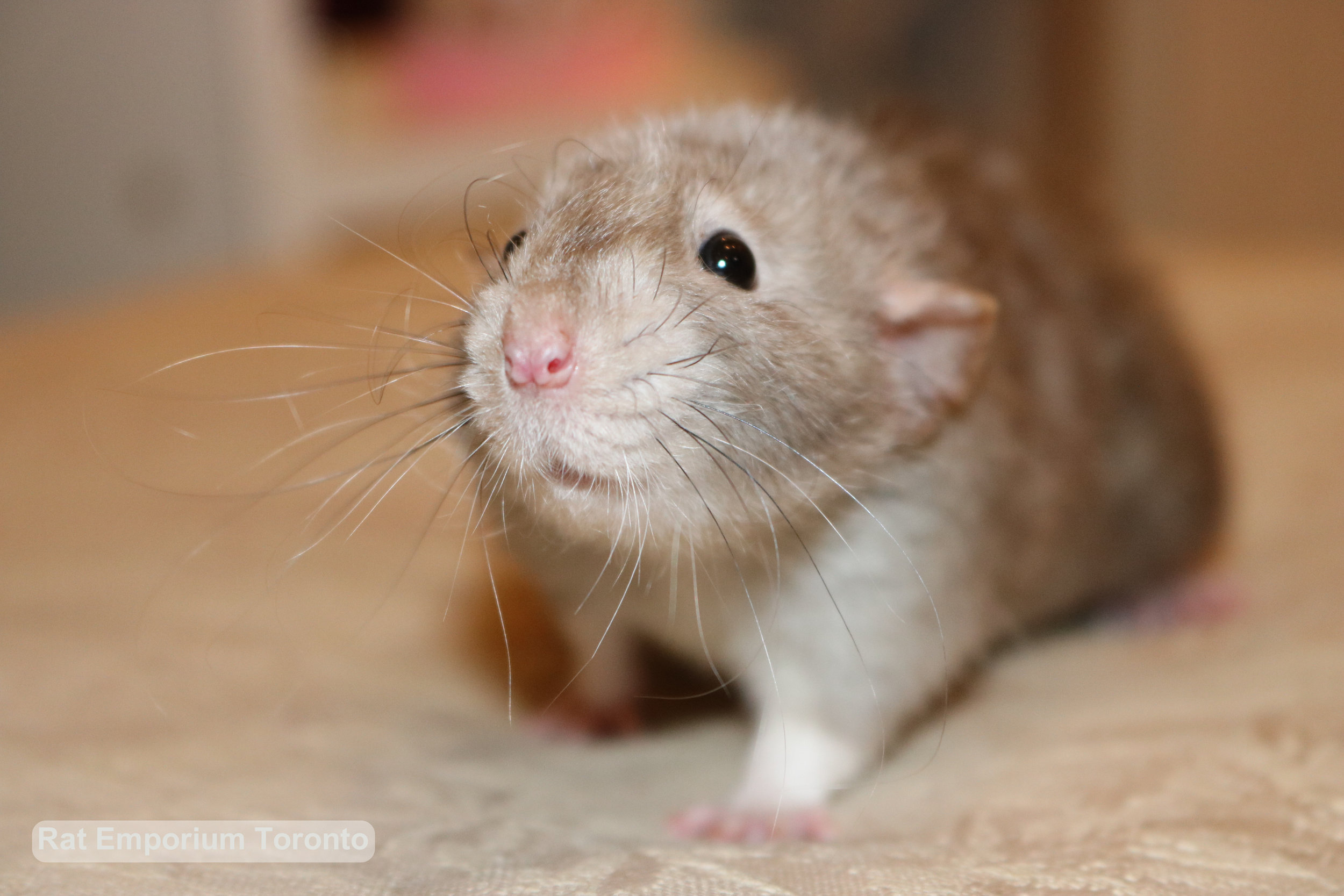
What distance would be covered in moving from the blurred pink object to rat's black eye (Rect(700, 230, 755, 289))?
512 cm

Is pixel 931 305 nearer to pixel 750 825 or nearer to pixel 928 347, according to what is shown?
pixel 928 347

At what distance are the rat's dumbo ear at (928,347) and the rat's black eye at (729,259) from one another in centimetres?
26

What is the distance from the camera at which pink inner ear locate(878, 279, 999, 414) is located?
204 cm

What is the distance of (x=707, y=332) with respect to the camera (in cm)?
175

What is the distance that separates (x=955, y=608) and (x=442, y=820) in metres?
0.90

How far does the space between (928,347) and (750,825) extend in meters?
0.80

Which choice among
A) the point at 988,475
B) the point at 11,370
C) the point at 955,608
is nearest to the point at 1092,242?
the point at 988,475

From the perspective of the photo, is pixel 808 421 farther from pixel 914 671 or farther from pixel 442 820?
pixel 442 820

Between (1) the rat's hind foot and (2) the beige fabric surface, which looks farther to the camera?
(1) the rat's hind foot

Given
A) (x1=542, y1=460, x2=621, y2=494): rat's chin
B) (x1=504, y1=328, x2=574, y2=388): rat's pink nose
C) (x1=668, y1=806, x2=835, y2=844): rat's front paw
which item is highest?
(x1=504, y1=328, x2=574, y2=388): rat's pink nose

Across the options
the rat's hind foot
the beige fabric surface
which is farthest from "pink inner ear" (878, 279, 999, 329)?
the rat's hind foot

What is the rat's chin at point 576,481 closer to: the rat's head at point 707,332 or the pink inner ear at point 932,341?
the rat's head at point 707,332

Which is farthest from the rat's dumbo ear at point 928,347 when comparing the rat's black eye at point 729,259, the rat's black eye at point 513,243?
the rat's black eye at point 513,243

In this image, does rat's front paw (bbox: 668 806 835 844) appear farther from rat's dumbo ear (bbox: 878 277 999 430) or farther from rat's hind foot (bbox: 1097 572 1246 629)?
rat's hind foot (bbox: 1097 572 1246 629)
